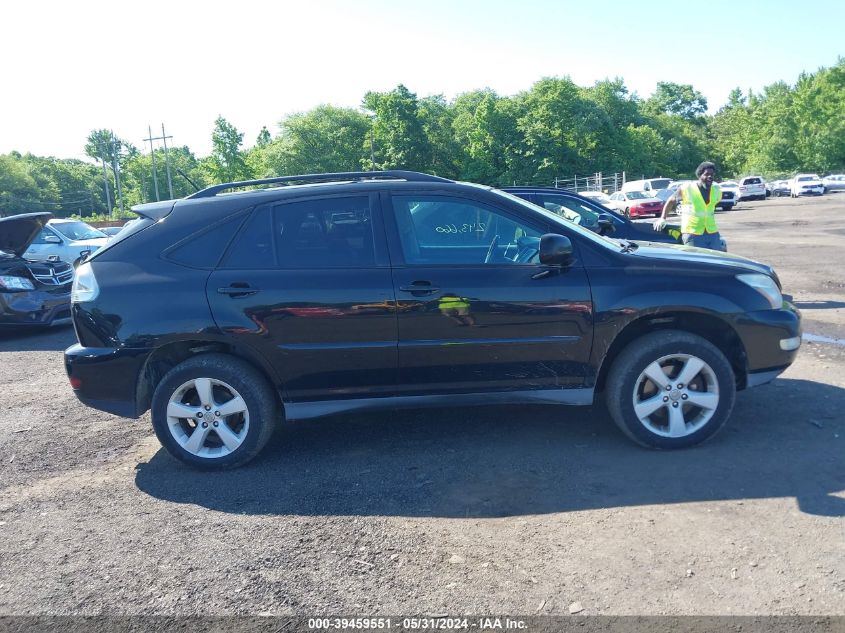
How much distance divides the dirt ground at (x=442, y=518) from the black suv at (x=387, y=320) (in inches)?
15.4

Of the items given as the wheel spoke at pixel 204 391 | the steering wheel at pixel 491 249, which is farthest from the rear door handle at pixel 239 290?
the steering wheel at pixel 491 249

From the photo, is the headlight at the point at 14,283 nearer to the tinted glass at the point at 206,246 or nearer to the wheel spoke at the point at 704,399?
the tinted glass at the point at 206,246

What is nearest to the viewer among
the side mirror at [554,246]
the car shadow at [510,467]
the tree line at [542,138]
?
the car shadow at [510,467]

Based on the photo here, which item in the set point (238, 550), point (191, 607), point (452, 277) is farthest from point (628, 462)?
point (191, 607)

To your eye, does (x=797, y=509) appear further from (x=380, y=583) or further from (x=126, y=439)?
(x=126, y=439)

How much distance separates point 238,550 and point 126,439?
2257 mm

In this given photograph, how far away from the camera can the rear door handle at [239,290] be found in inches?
173

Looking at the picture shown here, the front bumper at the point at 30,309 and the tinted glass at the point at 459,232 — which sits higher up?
the tinted glass at the point at 459,232

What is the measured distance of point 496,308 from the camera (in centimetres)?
439

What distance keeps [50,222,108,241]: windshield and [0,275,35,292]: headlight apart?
634cm

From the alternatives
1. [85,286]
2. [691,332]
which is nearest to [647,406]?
[691,332]

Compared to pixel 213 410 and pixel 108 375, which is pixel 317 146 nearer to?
pixel 108 375

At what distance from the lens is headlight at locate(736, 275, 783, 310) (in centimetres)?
458

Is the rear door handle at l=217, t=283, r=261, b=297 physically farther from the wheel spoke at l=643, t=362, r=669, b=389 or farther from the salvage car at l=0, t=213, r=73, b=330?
the salvage car at l=0, t=213, r=73, b=330
